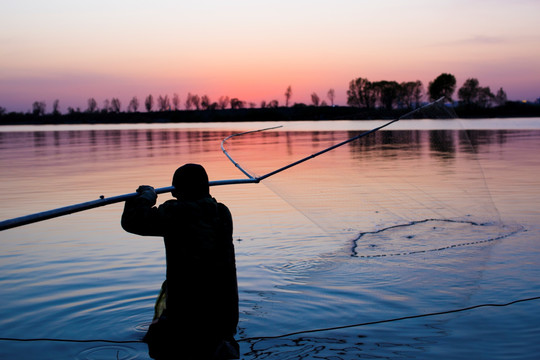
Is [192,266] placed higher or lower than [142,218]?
Answer: lower

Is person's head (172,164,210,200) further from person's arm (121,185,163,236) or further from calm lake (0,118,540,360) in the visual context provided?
calm lake (0,118,540,360)

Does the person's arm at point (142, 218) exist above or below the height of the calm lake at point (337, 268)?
above

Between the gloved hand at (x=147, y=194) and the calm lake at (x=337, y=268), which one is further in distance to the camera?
the calm lake at (x=337, y=268)

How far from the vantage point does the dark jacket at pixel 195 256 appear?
3488 mm

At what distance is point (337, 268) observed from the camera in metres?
6.78

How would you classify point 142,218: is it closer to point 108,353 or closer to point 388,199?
point 108,353

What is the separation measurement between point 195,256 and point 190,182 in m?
0.45

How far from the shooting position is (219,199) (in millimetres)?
12438

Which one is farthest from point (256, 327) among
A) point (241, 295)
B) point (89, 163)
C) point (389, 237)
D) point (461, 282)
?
point (89, 163)

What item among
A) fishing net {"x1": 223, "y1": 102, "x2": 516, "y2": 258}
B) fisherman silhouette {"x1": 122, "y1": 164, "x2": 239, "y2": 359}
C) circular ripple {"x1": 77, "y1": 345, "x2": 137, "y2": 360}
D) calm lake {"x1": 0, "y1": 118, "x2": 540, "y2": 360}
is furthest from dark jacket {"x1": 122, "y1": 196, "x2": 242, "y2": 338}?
fishing net {"x1": 223, "y1": 102, "x2": 516, "y2": 258}

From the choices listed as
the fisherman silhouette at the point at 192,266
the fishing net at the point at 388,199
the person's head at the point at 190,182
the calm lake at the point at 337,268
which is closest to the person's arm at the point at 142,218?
the fisherman silhouette at the point at 192,266

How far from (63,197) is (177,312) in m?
10.3

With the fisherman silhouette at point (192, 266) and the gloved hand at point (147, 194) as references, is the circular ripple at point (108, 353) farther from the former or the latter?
→ the gloved hand at point (147, 194)

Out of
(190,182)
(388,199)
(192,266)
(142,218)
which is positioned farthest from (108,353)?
(388,199)
